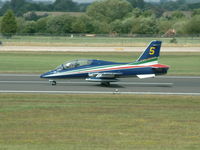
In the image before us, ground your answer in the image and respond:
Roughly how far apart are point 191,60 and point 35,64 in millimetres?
19134

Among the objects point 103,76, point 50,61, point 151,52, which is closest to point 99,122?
point 103,76

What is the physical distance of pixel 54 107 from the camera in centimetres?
2450

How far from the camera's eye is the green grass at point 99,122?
1758 cm

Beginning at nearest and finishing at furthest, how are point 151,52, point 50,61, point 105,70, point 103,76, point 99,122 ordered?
point 99,122
point 103,76
point 105,70
point 151,52
point 50,61

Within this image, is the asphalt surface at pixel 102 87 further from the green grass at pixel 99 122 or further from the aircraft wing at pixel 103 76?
the green grass at pixel 99 122

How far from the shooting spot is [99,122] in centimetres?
2120

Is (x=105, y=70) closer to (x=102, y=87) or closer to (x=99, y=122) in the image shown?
(x=102, y=87)

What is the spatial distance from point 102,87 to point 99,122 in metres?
11.8

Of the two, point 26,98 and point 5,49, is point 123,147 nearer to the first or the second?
point 26,98

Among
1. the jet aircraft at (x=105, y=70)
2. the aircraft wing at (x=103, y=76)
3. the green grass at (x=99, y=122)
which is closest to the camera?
the green grass at (x=99, y=122)

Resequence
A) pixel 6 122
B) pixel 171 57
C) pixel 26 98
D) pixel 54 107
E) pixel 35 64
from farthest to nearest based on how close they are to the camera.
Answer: pixel 171 57
pixel 35 64
pixel 26 98
pixel 54 107
pixel 6 122

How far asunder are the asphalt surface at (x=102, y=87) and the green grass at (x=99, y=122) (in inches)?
90.8

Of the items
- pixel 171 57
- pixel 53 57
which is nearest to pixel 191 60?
pixel 171 57

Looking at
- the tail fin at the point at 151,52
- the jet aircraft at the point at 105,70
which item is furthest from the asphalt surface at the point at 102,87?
the tail fin at the point at 151,52
